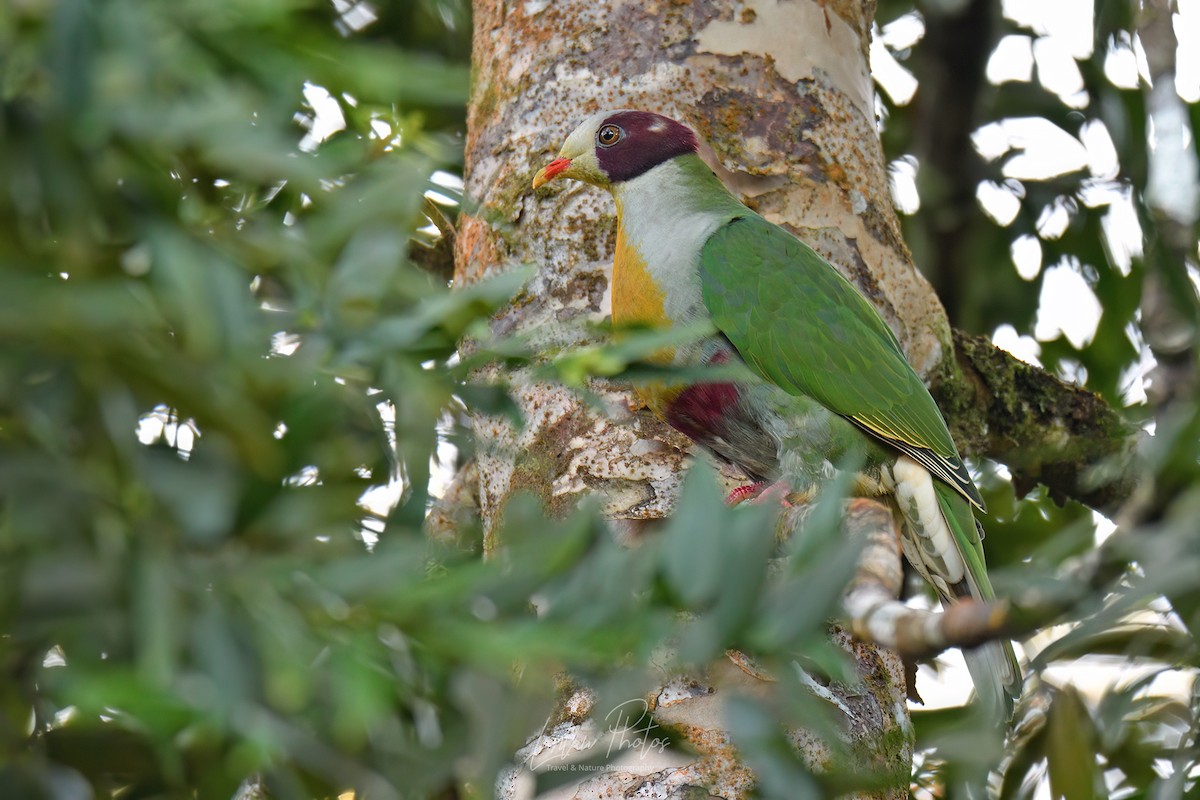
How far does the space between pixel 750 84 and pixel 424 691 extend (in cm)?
171

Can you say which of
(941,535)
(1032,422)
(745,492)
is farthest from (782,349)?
(1032,422)

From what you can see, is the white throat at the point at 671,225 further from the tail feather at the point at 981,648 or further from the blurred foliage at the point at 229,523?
the blurred foliage at the point at 229,523

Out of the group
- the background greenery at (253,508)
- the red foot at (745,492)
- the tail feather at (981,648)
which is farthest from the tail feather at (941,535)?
the background greenery at (253,508)

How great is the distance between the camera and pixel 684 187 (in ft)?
8.57

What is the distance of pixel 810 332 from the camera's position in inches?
98.7

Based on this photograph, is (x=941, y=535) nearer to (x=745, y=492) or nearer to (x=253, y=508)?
(x=745, y=492)

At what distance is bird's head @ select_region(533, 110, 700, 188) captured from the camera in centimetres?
245

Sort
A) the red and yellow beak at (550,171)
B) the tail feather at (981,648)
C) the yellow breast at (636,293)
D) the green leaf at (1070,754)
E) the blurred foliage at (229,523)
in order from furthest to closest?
the red and yellow beak at (550,171) < the yellow breast at (636,293) < the tail feather at (981,648) < the green leaf at (1070,754) < the blurred foliage at (229,523)

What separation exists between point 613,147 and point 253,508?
152cm

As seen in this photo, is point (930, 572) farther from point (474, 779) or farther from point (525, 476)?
point (474, 779)

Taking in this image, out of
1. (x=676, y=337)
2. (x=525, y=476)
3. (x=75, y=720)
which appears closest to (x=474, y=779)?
(x=75, y=720)

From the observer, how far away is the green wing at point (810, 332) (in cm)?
249

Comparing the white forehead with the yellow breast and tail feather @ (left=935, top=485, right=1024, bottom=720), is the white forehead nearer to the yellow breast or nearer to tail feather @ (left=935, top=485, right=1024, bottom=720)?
the yellow breast

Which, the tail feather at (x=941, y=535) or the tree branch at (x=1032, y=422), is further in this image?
the tree branch at (x=1032, y=422)
